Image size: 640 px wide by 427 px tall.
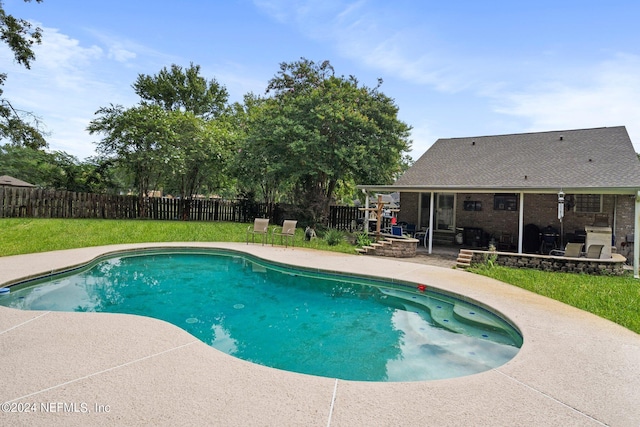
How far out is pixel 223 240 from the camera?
1403 centimetres

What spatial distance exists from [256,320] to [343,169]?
402 inches

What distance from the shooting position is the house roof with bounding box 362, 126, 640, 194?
10836mm

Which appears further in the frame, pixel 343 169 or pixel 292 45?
pixel 292 45

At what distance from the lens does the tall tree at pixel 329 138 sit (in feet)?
47.7

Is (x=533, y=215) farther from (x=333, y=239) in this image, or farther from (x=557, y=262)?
(x=333, y=239)

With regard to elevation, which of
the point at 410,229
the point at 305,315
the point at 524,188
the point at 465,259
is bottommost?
the point at 305,315

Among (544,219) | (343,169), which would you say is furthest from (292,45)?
(544,219)

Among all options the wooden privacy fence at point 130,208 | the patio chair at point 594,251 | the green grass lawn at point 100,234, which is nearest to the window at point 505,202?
the patio chair at point 594,251

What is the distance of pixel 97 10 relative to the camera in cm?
1203

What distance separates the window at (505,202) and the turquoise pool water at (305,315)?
7367 millimetres

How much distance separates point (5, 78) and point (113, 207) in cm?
647

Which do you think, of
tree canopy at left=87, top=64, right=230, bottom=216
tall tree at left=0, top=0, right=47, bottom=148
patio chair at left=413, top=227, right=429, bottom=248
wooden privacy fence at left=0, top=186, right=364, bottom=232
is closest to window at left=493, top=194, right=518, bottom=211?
patio chair at left=413, top=227, right=429, bottom=248

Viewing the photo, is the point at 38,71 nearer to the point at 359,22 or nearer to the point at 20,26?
the point at 20,26

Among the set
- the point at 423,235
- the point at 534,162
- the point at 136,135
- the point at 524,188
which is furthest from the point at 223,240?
the point at 534,162
